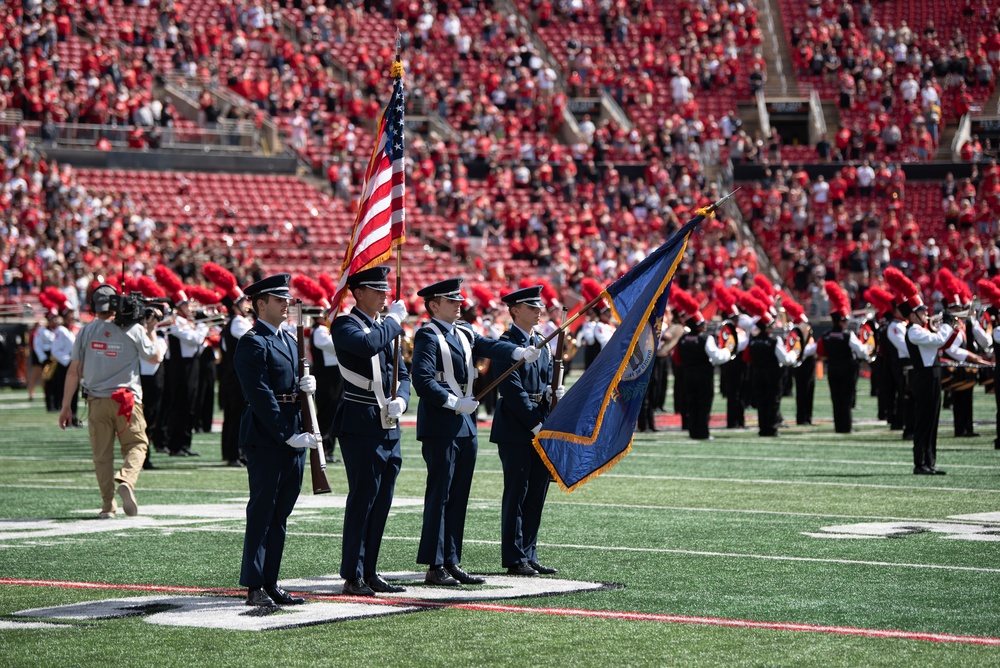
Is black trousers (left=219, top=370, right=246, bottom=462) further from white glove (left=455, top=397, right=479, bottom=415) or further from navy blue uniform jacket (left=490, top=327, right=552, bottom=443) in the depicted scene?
white glove (left=455, top=397, right=479, bottom=415)

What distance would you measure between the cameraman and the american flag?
3.55 m

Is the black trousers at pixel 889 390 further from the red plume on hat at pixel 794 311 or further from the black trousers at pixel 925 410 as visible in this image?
the black trousers at pixel 925 410

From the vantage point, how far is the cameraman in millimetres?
11891

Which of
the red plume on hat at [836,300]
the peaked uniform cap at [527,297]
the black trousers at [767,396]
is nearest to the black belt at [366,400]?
the peaked uniform cap at [527,297]

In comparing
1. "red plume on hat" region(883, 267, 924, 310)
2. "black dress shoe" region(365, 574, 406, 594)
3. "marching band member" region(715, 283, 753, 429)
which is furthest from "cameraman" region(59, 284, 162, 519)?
"marching band member" region(715, 283, 753, 429)

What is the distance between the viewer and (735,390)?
69.2 ft

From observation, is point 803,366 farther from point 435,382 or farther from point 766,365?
point 435,382

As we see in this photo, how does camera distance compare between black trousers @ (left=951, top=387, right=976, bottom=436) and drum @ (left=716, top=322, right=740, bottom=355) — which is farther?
drum @ (left=716, top=322, right=740, bottom=355)

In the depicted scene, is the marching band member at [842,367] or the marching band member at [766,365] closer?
the marching band member at [766,365]

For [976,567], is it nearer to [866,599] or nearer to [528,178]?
[866,599]

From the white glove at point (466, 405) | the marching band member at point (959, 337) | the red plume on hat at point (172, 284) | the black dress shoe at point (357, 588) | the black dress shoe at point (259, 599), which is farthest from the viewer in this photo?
the red plume on hat at point (172, 284)

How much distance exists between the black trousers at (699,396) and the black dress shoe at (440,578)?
1061 cm

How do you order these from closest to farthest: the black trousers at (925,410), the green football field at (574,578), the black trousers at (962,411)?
the green football field at (574,578)
the black trousers at (925,410)
the black trousers at (962,411)

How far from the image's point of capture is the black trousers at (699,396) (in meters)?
19.1
